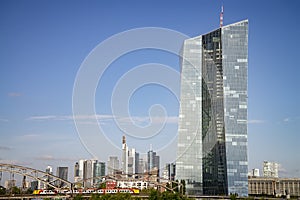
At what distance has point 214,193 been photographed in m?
70.8

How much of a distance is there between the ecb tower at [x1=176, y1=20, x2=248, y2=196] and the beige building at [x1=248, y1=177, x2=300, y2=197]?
28179mm

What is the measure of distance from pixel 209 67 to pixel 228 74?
459 cm

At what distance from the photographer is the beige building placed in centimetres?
9438

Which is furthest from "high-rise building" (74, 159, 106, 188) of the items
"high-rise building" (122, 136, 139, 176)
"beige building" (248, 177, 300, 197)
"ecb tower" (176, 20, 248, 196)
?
"ecb tower" (176, 20, 248, 196)

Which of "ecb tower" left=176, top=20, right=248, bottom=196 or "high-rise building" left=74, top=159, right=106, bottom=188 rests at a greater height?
"ecb tower" left=176, top=20, right=248, bottom=196

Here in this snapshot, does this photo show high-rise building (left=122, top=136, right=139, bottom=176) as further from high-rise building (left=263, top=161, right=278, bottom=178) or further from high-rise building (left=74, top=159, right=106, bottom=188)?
high-rise building (left=263, top=161, right=278, bottom=178)

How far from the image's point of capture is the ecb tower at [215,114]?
69.8 metres

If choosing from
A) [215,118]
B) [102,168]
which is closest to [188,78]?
[215,118]

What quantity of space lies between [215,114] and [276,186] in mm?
37668

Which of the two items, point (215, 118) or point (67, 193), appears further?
point (215, 118)

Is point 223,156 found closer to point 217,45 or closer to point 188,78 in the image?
point 188,78

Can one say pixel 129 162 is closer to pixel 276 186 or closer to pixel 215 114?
pixel 276 186

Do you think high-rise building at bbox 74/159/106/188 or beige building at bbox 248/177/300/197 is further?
high-rise building at bbox 74/159/106/188

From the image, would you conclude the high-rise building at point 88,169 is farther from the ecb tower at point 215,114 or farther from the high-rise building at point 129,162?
the ecb tower at point 215,114
